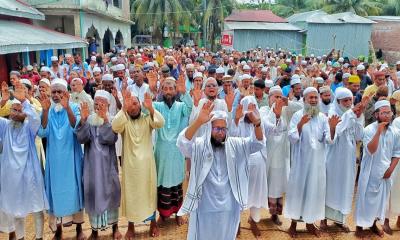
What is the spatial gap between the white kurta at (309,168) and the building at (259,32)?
2041 cm

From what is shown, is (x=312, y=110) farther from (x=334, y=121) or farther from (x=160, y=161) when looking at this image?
(x=160, y=161)

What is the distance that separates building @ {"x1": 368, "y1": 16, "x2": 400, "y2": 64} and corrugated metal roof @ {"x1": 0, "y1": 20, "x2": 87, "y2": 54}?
57.8 ft

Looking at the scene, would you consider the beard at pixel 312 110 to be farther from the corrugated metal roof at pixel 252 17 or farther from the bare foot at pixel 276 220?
the corrugated metal roof at pixel 252 17

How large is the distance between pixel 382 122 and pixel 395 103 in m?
1.14

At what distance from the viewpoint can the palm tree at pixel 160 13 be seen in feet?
95.9

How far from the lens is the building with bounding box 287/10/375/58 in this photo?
23.2 meters

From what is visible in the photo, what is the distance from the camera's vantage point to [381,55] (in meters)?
23.2

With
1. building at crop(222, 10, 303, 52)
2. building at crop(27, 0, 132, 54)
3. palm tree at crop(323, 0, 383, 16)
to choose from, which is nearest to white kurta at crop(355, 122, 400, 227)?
building at crop(27, 0, 132, 54)

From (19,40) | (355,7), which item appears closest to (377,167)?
(19,40)

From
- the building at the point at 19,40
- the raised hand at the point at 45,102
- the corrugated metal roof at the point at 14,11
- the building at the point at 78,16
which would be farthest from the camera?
the building at the point at 78,16

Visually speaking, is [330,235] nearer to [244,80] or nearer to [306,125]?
[306,125]

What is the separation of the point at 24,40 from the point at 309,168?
9573 mm

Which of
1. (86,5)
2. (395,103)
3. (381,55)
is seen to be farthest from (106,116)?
(381,55)

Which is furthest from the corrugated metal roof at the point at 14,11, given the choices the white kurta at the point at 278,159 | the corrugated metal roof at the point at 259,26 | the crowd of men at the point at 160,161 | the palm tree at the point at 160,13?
the palm tree at the point at 160,13
